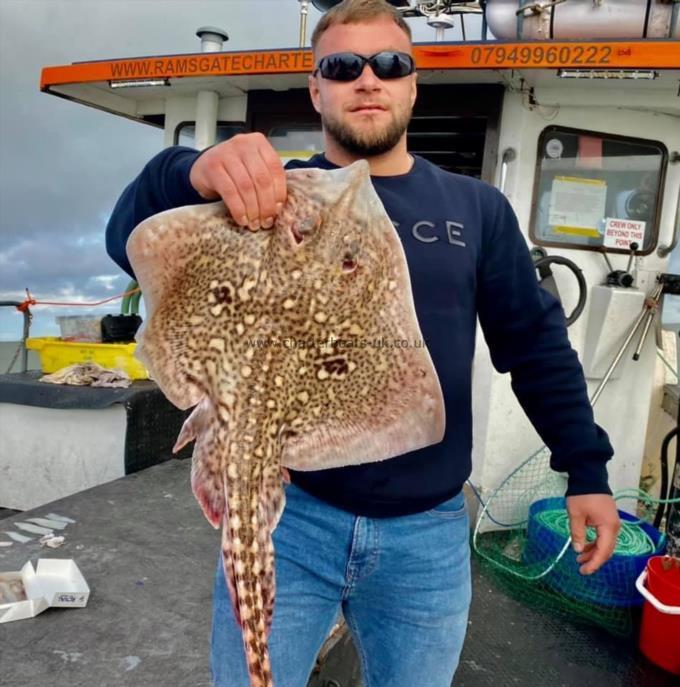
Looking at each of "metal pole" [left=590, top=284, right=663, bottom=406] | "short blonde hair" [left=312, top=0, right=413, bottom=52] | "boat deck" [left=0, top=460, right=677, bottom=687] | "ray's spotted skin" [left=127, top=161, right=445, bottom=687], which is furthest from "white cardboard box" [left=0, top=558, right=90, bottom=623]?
"metal pole" [left=590, top=284, right=663, bottom=406]

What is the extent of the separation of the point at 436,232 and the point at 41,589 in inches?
105

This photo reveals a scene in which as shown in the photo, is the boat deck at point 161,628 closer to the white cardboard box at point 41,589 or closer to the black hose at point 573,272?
the white cardboard box at point 41,589

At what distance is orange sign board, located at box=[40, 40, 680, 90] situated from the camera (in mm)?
3807

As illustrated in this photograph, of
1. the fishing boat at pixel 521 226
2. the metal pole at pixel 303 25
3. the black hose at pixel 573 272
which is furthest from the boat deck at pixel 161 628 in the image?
the metal pole at pixel 303 25

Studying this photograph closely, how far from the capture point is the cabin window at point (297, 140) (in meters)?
5.00

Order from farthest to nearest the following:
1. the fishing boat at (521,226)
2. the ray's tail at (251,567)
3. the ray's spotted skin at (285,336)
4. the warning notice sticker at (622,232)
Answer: the warning notice sticker at (622,232) → the fishing boat at (521,226) → the ray's spotted skin at (285,336) → the ray's tail at (251,567)

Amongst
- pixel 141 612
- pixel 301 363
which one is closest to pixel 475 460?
pixel 141 612

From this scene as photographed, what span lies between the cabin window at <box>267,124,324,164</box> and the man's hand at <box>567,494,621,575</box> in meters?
3.80

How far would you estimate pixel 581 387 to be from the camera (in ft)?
6.29

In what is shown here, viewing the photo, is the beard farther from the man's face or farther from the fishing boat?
the fishing boat

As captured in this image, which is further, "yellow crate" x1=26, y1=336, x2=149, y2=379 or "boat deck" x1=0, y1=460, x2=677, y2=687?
"yellow crate" x1=26, y1=336, x2=149, y2=379

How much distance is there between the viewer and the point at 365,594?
5.62 ft

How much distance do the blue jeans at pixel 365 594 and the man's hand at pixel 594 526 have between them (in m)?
0.39

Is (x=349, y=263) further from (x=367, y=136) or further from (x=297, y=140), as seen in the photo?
(x=297, y=140)
